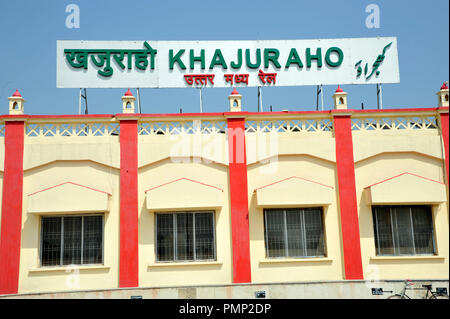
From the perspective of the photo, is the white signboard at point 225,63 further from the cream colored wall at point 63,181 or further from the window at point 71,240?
the window at point 71,240

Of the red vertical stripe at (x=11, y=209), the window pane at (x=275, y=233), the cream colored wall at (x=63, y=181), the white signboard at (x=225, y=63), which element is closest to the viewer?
the red vertical stripe at (x=11, y=209)

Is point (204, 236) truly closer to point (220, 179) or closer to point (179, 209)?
point (179, 209)

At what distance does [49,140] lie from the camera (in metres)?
14.1

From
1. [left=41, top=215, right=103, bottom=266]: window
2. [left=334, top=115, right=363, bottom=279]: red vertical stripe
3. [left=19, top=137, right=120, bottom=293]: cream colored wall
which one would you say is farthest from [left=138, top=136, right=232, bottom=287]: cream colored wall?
[left=334, top=115, right=363, bottom=279]: red vertical stripe

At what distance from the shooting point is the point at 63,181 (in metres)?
13.9

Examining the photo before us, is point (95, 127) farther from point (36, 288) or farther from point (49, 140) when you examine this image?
point (36, 288)

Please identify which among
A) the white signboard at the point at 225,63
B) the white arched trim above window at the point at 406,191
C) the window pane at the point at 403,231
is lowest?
the window pane at the point at 403,231

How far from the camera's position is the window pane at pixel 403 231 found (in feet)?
46.4

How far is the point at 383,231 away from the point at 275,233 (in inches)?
117

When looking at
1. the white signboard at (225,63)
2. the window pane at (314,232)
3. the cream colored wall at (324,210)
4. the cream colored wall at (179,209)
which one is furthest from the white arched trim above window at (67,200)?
the window pane at (314,232)

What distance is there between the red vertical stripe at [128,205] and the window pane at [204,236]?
1.63 metres

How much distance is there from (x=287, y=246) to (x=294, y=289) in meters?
1.16

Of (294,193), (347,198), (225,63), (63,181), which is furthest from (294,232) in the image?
(63,181)

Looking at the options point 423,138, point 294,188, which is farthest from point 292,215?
point 423,138
